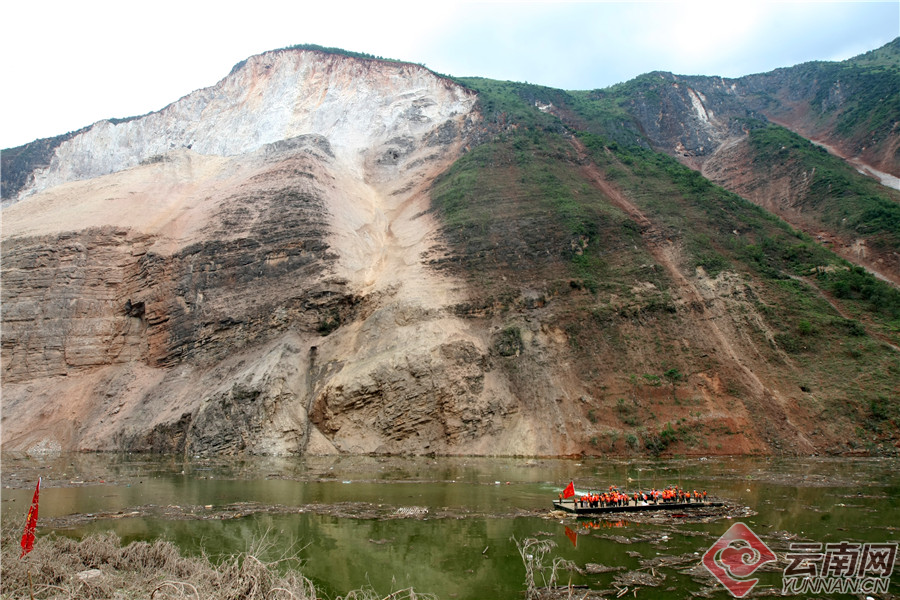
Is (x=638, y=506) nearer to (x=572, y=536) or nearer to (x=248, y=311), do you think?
(x=572, y=536)

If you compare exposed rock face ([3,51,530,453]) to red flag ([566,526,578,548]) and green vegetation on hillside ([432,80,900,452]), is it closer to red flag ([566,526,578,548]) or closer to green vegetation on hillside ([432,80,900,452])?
green vegetation on hillside ([432,80,900,452])

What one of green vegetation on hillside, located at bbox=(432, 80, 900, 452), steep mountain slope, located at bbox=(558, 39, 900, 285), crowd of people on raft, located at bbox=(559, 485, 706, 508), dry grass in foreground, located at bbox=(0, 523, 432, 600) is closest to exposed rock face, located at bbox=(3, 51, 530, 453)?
green vegetation on hillside, located at bbox=(432, 80, 900, 452)

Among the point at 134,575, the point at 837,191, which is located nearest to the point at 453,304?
the point at 134,575

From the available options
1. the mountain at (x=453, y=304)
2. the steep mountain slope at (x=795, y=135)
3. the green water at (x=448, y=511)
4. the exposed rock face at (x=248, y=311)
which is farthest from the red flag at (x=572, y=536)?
the steep mountain slope at (x=795, y=135)

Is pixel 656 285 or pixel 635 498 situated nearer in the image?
pixel 635 498

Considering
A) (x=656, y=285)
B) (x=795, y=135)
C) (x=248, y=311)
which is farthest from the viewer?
(x=795, y=135)
